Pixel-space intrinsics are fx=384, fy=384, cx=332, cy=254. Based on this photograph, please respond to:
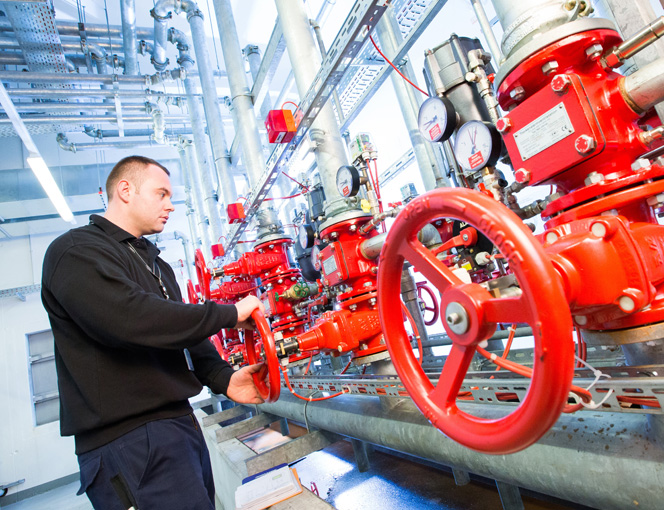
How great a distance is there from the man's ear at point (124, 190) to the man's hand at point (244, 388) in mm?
693

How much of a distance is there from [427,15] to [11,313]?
8003 mm

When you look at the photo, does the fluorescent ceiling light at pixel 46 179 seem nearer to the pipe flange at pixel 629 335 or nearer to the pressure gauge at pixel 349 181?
the pressure gauge at pixel 349 181

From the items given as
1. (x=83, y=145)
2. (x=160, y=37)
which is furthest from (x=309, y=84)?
(x=83, y=145)

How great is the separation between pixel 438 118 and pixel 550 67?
2.11ft

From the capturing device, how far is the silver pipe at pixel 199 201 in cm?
621

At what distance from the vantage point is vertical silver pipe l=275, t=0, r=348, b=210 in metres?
2.19

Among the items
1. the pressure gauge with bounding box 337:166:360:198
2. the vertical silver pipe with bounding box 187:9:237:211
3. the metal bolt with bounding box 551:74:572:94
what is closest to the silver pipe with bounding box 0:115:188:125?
the vertical silver pipe with bounding box 187:9:237:211

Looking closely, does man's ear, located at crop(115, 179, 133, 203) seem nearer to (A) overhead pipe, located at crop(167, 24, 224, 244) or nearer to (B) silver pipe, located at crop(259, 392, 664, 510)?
(B) silver pipe, located at crop(259, 392, 664, 510)

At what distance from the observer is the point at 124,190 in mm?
1283

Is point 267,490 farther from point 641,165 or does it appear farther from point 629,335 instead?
point 641,165

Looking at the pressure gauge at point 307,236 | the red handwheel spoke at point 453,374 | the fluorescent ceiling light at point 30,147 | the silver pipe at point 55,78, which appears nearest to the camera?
the red handwheel spoke at point 453,374

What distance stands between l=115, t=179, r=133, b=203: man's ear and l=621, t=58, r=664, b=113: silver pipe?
4.60 feet

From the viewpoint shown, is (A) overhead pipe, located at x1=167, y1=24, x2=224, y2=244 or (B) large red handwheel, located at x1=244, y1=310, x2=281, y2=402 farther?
(A) overhead pipe, located at x1=167, y1=24, x2=224, y2=244

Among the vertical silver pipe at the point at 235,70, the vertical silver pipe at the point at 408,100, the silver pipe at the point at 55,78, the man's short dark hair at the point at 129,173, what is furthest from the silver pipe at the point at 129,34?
the man's short dark hair at the point at 129,173
